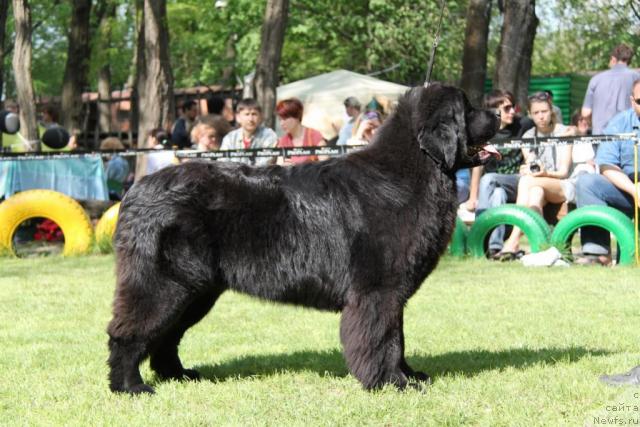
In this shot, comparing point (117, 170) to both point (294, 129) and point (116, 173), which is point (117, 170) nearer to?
point (116, 173)

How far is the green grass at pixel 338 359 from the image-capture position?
435 centimetres

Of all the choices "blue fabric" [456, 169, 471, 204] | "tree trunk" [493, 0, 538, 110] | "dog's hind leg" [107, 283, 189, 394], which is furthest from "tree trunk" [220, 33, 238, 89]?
"dog's hind leg" [107, 283, 189, 394]

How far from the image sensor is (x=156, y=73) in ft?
50.8

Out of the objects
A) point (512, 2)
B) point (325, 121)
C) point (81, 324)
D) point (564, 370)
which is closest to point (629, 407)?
point (564, 370)

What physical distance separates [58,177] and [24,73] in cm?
341

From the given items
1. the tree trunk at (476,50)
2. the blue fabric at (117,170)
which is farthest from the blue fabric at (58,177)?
the tree trunk at (476,50)

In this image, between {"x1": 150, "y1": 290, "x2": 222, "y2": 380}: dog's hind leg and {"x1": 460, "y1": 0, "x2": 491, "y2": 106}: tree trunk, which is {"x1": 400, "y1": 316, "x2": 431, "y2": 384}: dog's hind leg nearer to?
{"x1": 150, "y1": 290, "x2": 222, "y2": 380}: dog's hind leg

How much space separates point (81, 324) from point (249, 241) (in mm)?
2720

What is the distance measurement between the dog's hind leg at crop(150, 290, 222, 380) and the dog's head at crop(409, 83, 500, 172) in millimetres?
1464

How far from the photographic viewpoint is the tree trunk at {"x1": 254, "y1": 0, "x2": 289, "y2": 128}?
14.3 meters

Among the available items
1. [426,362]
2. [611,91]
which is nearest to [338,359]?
[426,362]

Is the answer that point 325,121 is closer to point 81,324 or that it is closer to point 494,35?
point 81,324

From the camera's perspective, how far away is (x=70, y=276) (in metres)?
9.66

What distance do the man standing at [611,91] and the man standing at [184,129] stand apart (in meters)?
5.74
